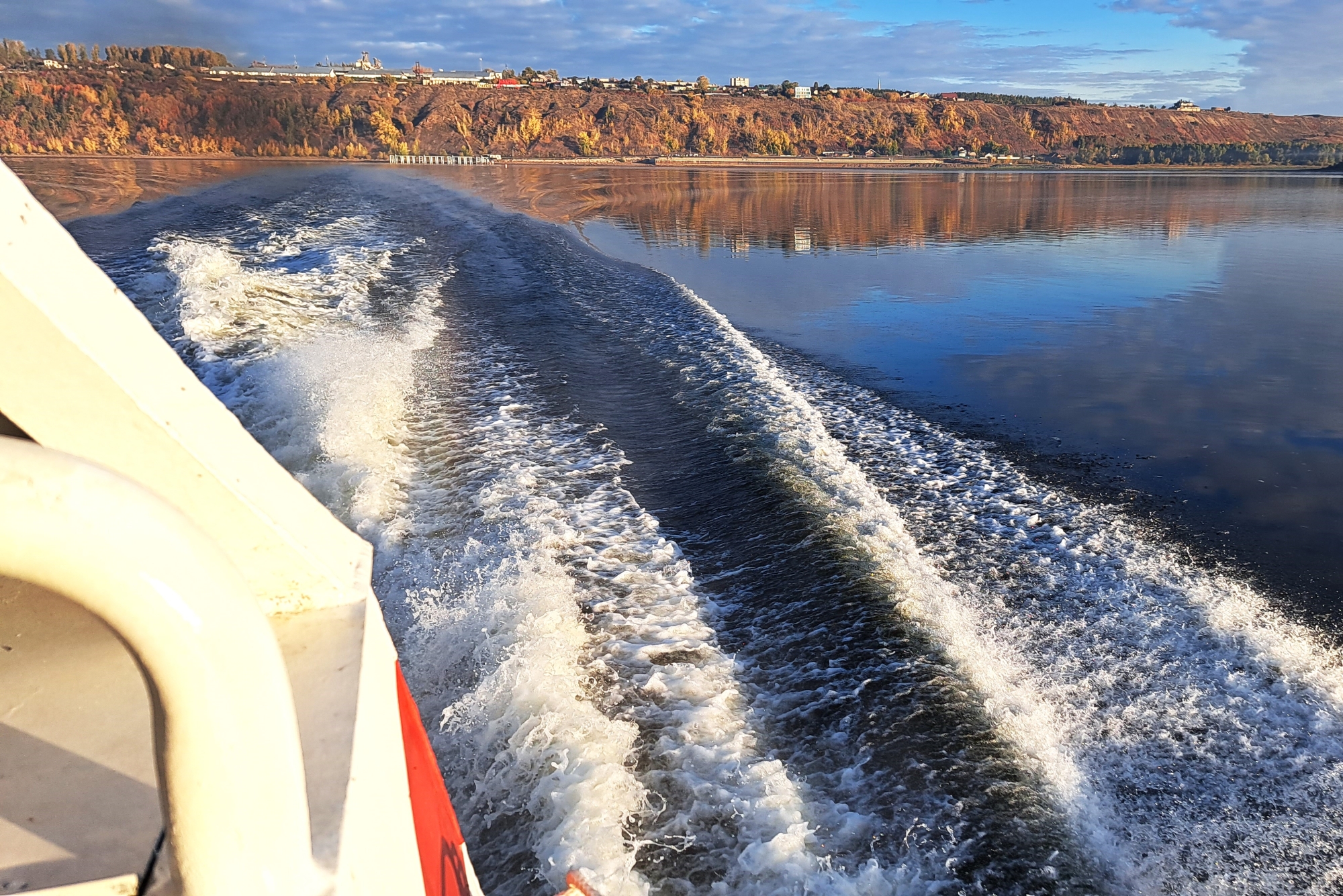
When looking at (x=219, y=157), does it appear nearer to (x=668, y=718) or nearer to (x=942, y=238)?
(x=942, y=238)

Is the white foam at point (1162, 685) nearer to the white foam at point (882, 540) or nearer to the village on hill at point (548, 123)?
the white foam at point (882, 540)

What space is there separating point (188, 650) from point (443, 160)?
299 feet

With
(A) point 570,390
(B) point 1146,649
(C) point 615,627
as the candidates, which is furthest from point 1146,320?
(C) point 615,627

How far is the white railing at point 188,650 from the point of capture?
2.99 feet

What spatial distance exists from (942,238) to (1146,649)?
69.7ft

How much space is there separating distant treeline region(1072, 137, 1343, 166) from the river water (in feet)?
310

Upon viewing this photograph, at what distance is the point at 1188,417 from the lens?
8.48 meters

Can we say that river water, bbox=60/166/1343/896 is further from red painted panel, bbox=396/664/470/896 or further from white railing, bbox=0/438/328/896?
white railing, bbox=0/438/328/896

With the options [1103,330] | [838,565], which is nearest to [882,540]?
[838,565]

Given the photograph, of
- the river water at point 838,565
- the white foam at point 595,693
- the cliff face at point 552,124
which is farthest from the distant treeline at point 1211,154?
the white foam at point 595,693

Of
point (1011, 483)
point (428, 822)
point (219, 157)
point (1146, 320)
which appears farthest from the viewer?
point (219, 157)

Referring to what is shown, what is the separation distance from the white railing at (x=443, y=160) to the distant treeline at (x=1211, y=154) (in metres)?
65.5

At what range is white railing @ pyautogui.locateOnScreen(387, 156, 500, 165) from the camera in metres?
78.1

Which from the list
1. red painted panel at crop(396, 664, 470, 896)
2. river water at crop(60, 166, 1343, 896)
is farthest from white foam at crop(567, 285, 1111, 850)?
red painted panel at crop(396, 664, 470, 896)
